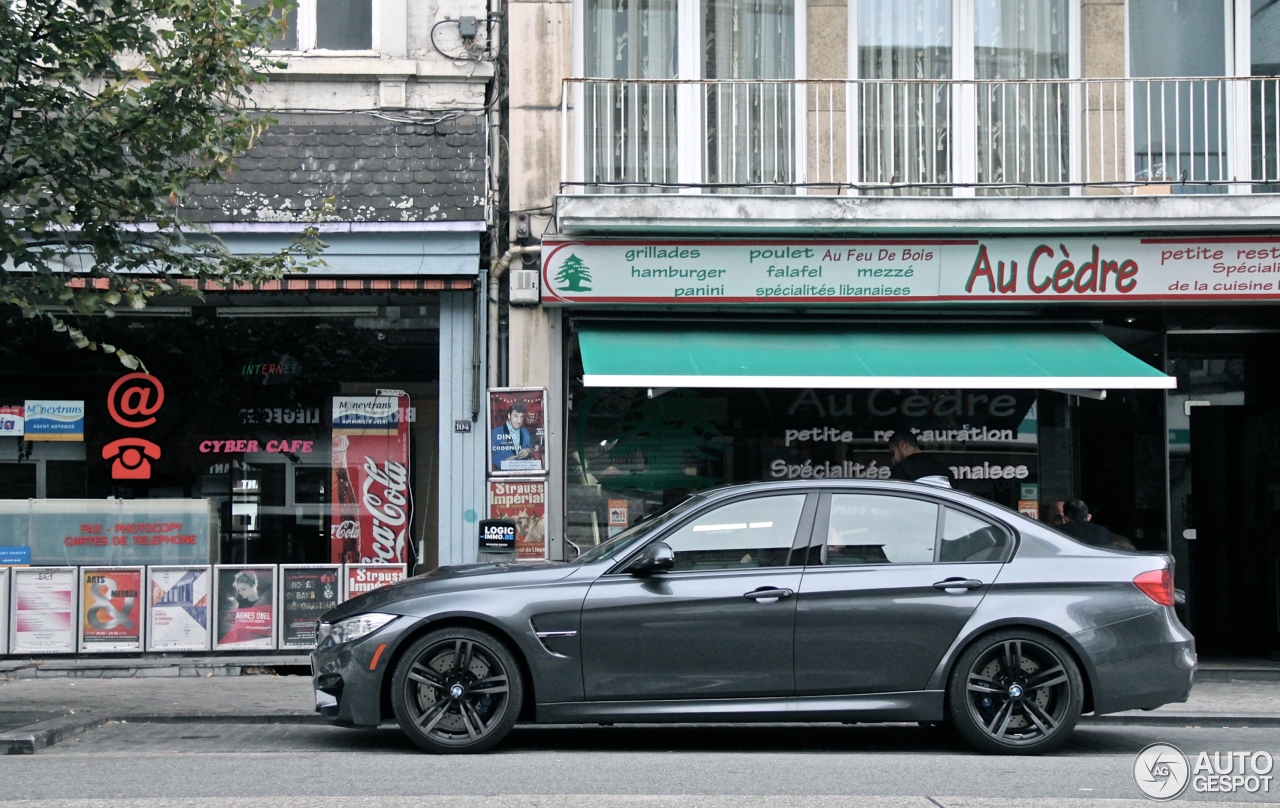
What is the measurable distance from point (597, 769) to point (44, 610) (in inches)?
266

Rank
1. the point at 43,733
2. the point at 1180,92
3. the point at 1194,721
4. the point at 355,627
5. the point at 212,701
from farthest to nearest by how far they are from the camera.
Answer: the point at 1180,92 → the point at 212,701 → the point at 1194,721 → the point at 43,733 → the point at 355,627

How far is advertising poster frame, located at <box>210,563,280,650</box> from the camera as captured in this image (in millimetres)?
11367

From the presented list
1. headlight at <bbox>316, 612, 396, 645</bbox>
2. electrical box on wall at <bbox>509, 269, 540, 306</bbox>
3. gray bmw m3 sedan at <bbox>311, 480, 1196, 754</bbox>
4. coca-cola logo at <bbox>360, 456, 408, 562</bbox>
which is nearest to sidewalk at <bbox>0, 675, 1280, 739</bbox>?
gray bmw m3 sedan at <bbox>311, 480, 1196, 754</bbox>

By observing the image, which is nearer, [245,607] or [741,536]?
[741,536]

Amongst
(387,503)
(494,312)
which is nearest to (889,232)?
(494,312)

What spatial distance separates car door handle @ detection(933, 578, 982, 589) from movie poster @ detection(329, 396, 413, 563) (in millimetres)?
6049

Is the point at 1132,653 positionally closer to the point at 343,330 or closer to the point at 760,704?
the point at 760,704

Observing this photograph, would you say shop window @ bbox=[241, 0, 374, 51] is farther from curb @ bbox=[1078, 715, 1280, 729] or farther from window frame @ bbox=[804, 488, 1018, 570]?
curb @ bbox=[1078, 715, 1280, 729]

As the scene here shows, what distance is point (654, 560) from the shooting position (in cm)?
705

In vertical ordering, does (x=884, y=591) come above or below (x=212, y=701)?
above

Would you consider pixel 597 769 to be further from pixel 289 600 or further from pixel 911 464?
pixel 289 600

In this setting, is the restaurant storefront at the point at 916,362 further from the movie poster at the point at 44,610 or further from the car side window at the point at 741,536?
the movie poster at the point at 44,610

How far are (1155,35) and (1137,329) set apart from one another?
9.19ft

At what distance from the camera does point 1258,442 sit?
12.9 m
